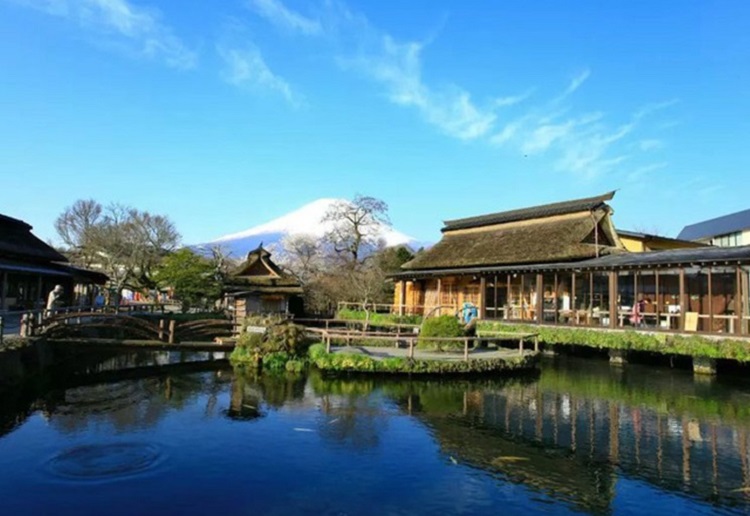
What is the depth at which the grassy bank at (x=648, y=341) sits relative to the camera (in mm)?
18688

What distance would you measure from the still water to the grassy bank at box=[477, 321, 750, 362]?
4.54 ft

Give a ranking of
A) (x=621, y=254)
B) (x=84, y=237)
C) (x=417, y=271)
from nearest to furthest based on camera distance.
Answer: (x=621, y=254) → (x=417, y=271) → (x=84, y=237)

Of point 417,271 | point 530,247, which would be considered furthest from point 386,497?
point 417,271

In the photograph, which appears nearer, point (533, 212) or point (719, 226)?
point (533, 212)

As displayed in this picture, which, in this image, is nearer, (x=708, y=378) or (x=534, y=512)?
(x=534, y=512)

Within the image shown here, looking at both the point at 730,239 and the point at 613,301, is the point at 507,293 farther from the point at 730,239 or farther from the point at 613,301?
the point at 730,239

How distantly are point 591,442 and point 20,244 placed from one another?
29.8m

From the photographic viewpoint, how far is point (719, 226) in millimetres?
50094

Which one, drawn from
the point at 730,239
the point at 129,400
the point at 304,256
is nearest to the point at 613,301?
the point at 129,400

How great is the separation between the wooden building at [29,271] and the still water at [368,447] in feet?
36.0

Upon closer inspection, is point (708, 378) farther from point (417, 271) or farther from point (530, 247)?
point (417, 271)

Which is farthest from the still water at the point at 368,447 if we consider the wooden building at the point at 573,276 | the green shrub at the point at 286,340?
the wooden building at the point at 573,276

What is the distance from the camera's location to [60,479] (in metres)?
8.84

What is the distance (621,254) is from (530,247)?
607 cm
